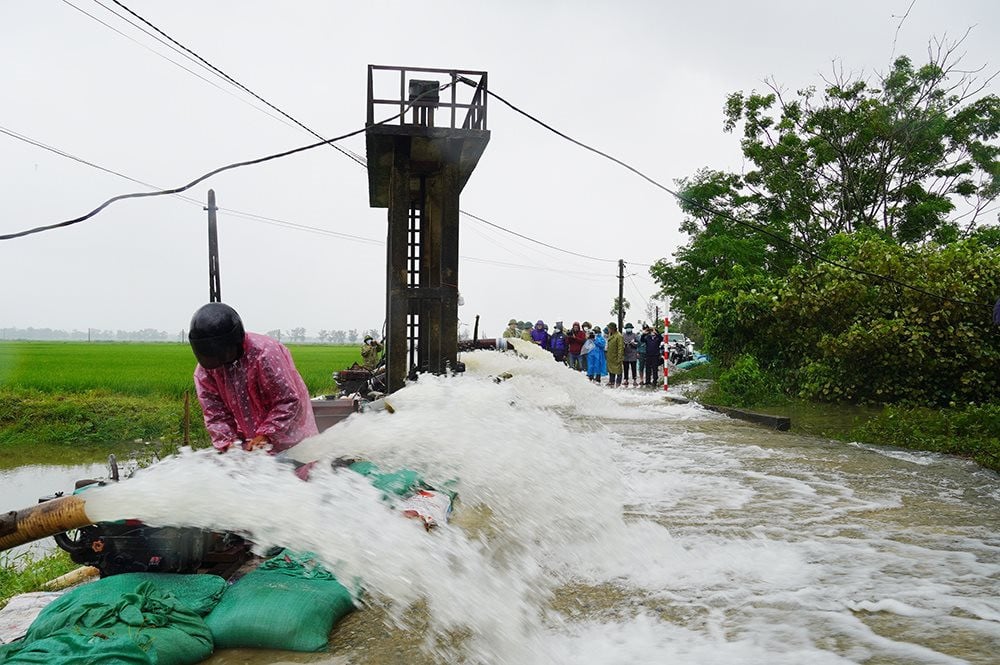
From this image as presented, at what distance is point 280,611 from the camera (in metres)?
3.18

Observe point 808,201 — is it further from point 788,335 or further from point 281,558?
point 281,558

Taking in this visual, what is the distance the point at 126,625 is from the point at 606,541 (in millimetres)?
3013

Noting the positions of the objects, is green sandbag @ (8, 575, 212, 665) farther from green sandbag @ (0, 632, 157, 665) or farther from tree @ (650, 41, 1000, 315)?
tree @ (650, 41, 1000, 315)

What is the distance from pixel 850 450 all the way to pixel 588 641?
714 cm

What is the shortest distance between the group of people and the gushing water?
1228 cm

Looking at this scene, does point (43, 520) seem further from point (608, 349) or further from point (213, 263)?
point (608, 349)

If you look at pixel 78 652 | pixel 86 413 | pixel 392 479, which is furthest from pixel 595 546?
pixel 86 413

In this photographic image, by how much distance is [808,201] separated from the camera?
76.5 ft

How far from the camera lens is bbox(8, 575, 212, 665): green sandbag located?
2.68m

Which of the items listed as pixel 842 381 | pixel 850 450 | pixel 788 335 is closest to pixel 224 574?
pixel 850 450

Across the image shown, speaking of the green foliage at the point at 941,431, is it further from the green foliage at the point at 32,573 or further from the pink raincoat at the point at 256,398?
the green foliage at the point at 32,573

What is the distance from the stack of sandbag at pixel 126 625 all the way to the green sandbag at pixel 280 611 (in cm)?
10

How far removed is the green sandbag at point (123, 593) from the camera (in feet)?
9.73

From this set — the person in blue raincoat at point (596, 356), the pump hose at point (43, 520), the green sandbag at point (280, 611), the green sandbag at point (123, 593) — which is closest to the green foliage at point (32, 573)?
the green sandbag at point (123, 593)
